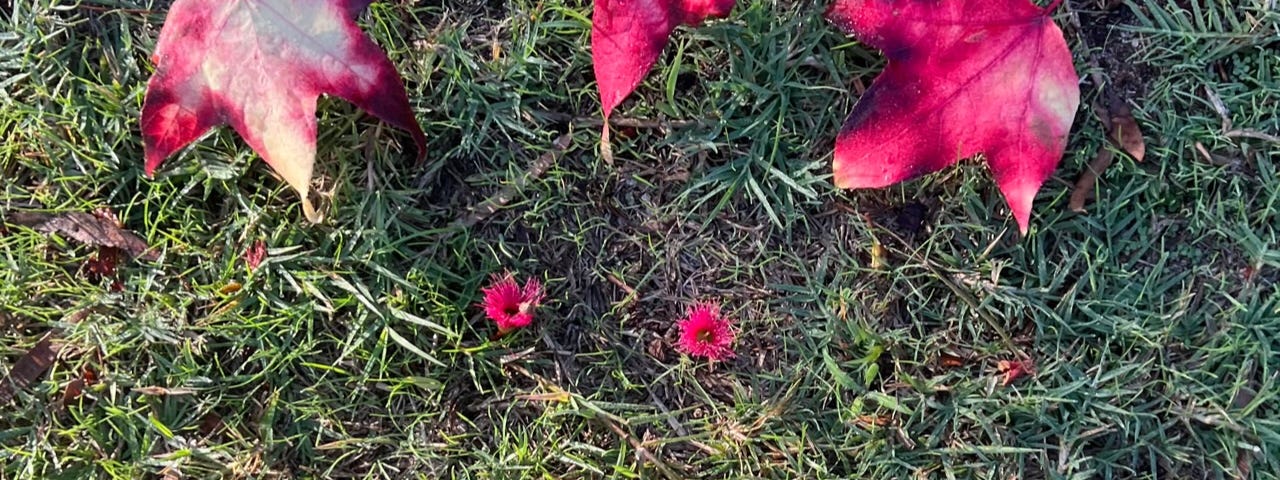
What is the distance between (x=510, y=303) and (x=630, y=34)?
528mm

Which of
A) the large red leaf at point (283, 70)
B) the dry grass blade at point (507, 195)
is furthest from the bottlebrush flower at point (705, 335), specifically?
the large red leaf at point (283, 70)

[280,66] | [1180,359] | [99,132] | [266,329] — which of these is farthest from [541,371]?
[1180,359]

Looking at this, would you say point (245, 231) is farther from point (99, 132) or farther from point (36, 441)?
point (36, 441)

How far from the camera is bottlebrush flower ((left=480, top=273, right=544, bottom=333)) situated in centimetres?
166

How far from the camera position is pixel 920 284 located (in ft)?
5.64

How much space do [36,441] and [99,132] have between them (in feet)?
1.93

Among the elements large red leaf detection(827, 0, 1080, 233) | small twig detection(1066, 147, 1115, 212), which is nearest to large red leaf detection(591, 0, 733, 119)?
large red leaf detection(827, 0, 1080, 233)

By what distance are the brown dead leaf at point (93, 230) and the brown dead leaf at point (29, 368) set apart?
0.20 meters

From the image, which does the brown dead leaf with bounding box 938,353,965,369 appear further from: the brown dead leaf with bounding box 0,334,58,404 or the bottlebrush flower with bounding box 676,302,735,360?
the brown dead leaf with bounding box 0,334,58,404

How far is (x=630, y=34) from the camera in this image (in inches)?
62.0

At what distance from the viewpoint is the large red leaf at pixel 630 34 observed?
5.13 feet

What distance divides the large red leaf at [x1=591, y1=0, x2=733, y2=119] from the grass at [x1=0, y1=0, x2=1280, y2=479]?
4.5 inches

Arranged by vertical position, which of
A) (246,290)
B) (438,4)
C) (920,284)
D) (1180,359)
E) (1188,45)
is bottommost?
(1180,359)

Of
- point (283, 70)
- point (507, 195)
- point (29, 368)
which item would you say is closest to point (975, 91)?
point (507, 195)
